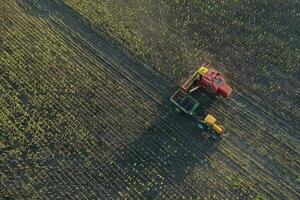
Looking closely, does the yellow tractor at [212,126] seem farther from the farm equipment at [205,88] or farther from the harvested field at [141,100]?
the harvested field at [141,100]

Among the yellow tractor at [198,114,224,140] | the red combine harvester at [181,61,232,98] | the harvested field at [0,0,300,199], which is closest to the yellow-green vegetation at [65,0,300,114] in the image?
the harvested field at [0,0,300,199]

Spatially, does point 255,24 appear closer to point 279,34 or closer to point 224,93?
point 279,34

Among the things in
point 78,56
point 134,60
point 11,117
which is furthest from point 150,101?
point 11,117

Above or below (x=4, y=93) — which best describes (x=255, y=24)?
above

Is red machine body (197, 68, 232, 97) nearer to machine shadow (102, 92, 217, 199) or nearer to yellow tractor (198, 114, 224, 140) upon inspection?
machine shadow (102, 92, 217, 199)

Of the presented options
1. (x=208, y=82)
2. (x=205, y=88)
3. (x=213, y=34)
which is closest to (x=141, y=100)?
(x=205, y=88)

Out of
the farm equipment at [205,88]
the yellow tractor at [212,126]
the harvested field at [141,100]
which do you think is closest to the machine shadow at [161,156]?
the harvested field at [141,100]
